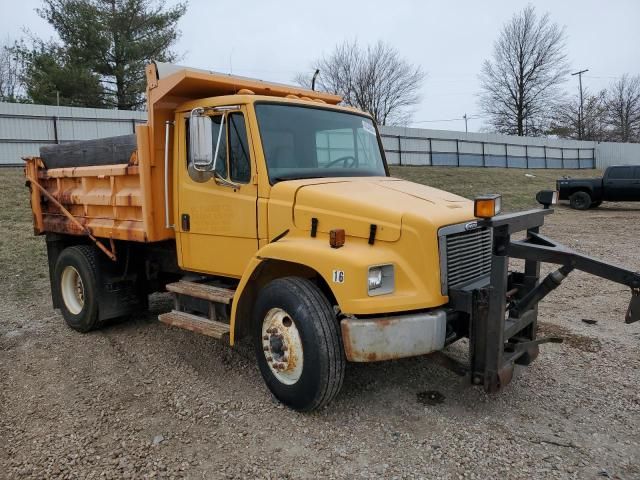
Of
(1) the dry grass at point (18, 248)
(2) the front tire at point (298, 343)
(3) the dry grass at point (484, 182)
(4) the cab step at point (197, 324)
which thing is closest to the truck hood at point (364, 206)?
(2) the front tire at point (298, 343)

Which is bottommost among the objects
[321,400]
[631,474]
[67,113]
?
[631,474]

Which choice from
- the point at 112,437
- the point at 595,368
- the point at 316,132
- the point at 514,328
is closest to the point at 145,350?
the point at 112,437

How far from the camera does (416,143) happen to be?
2967 cm

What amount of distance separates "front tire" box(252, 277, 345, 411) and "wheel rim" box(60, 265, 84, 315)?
3.17 meters

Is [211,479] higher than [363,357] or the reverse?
the reverse

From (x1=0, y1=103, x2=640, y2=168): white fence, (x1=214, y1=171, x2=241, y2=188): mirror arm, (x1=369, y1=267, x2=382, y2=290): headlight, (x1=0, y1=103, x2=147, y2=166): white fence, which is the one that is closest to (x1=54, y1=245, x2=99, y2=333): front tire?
(x1=214, y1=171, x2=241, y2=188): mirror arm

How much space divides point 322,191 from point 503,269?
1.38 meters

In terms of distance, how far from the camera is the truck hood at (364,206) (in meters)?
3.54

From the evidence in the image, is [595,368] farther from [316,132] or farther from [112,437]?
[112,437]

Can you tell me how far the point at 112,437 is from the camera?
360cm

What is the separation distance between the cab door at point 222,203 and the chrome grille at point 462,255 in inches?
60.0

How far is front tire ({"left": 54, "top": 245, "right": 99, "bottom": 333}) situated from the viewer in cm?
584

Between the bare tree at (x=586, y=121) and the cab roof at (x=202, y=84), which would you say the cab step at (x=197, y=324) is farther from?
the bare tree at (x=586, y=121)

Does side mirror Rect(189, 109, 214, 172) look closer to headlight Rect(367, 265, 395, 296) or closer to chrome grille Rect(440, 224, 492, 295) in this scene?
headlight Rect(367, 265, 395, 296)
